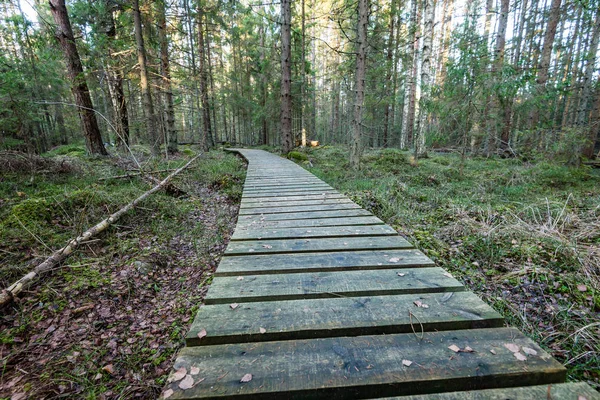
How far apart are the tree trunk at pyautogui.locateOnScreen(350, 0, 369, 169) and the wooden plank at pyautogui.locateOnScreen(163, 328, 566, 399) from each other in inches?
296

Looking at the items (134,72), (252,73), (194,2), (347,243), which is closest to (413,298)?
(347,243)

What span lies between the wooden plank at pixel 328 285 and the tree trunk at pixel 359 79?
681cm

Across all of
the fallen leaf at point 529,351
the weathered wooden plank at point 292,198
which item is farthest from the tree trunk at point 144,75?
the fallen leaf at point 529,351

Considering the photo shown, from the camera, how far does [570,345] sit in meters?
2.01

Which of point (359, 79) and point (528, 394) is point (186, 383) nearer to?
point (528, 394)

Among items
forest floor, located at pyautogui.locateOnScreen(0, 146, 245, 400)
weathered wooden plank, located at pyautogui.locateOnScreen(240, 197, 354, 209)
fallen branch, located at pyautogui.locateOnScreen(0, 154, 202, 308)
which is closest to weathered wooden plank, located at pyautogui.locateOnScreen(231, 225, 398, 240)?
forest floor, located at pyautogui.locateOnScreen(0, 146, 245, 400)

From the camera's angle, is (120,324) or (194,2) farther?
(194,2)

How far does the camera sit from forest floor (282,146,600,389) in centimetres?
215

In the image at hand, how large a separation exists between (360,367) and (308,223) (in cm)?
213

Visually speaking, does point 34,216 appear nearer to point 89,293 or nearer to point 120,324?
point 89,293

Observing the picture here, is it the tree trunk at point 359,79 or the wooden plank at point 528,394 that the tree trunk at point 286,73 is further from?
the wooden plank at point 528,394

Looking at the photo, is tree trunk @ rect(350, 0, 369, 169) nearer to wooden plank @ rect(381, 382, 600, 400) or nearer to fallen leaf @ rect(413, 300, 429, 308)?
fallen leaf @ rect(413, 300, 429, 308)

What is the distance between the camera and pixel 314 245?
2.55 metres

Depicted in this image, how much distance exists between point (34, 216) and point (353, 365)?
497 cm
